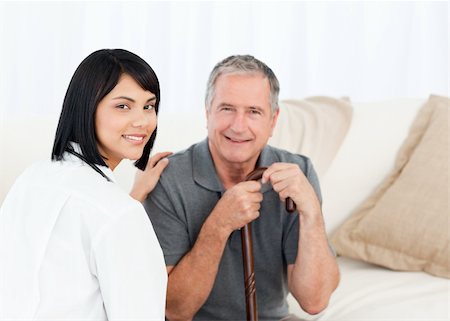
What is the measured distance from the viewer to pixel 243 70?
1954 millimetres

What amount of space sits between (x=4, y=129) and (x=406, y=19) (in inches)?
75.8

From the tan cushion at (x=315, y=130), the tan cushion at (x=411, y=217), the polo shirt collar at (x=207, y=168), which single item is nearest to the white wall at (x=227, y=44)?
the tan cushion at (x=315, y=130)

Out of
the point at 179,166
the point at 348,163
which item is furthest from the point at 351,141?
the point at 179,166

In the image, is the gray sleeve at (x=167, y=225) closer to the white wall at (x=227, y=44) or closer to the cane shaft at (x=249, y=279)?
the cane shaft at (x=249, y=279)

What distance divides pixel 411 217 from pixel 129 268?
1259 mm

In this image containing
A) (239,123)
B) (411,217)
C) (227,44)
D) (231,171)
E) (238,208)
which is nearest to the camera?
(238,208)

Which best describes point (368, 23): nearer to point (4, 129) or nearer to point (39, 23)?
point (39, 23)

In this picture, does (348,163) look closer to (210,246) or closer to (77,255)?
(210,246)

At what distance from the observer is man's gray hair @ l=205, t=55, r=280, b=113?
196 cm

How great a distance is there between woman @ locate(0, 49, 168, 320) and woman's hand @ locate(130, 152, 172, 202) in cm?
52

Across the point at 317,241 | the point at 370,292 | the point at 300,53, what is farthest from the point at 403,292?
the point at 300,53

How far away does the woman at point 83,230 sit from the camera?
1262 mm

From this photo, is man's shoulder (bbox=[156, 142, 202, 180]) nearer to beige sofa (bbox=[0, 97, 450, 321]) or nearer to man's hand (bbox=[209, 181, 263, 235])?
man's hand (bbox=[209, 181, 263, 235])

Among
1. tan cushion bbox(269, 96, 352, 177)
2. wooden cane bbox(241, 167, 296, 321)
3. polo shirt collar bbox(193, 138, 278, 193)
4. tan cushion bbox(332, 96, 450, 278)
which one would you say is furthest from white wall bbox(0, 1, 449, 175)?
wooden cane bbox(241, 167, 296, 321)
